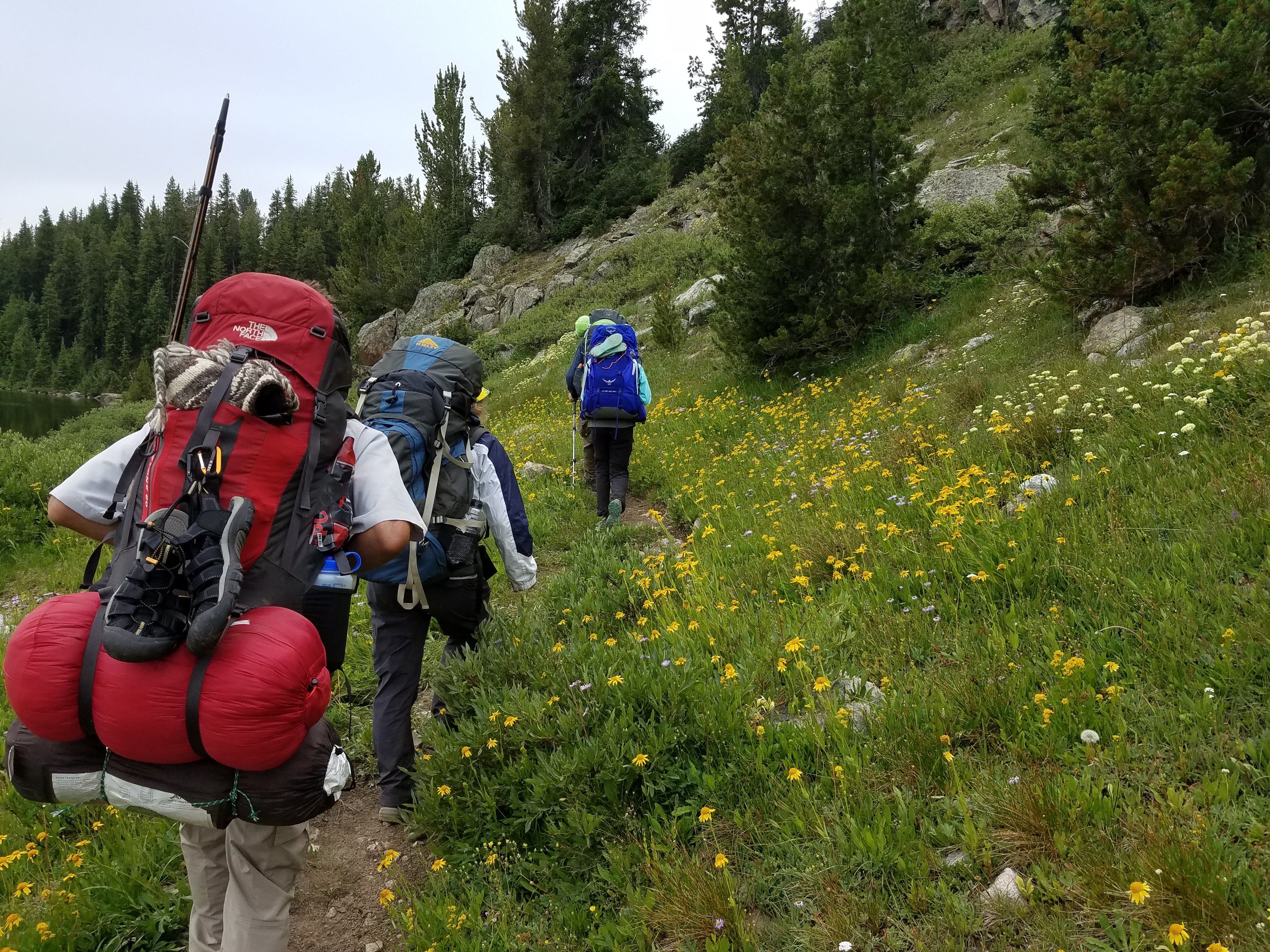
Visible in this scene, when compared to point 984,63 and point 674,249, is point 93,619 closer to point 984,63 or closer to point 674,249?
point 674,249

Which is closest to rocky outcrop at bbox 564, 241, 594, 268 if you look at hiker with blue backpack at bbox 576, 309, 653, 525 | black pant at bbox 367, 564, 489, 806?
hiker with blue backpack at bbox 576, 309, 653, 525

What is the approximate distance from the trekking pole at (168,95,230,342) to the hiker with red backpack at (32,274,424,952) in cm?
84

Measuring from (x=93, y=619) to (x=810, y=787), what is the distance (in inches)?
95.3

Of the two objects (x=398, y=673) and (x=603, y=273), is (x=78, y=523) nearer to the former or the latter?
(x=398, y=673)

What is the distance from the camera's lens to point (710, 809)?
2.55 meters

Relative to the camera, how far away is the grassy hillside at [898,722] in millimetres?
2014

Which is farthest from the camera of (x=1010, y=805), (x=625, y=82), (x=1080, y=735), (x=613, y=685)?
(x=625, y=82)

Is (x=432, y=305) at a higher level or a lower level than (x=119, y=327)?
lower

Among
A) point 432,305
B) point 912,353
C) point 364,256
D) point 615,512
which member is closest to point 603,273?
point 432,305

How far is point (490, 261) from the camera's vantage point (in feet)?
130

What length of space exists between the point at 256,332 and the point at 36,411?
82494 millimetres

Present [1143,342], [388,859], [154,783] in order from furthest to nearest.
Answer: [1143,342] → [388,859] → [154,783]

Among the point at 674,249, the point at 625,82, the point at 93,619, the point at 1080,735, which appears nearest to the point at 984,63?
the point at 674,249

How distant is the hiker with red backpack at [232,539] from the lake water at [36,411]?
38763mm
